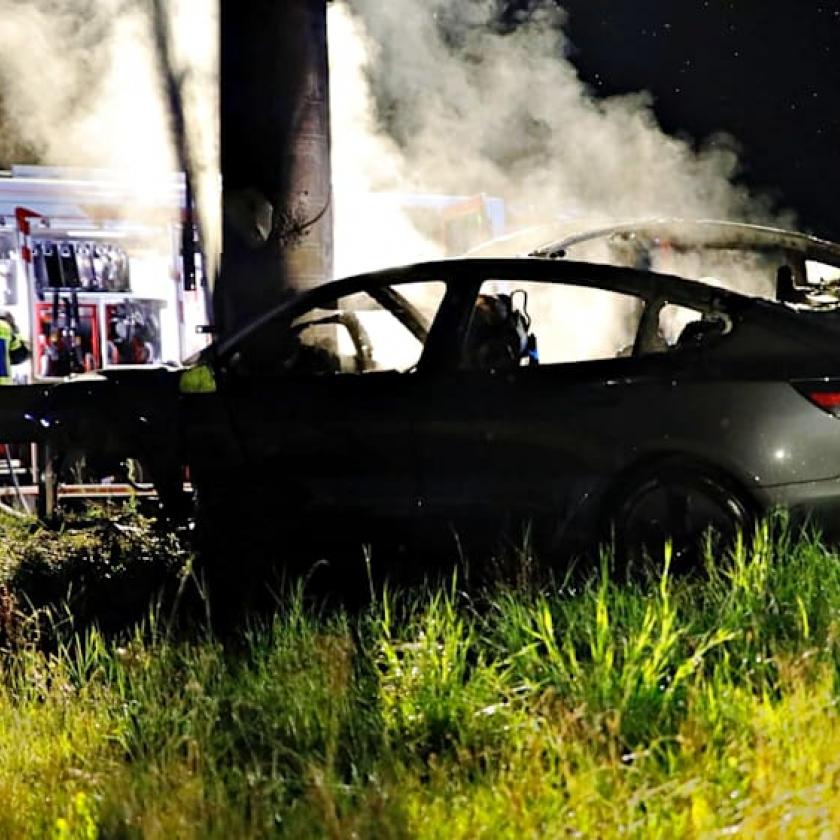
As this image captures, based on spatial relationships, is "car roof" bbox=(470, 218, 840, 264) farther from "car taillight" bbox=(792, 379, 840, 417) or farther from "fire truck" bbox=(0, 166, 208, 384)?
"car taillight" bbox=(792, 379, 840, 417)

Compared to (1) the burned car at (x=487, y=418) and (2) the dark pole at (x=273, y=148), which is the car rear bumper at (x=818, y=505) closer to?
(1) the burned car at (x=487, y=418)

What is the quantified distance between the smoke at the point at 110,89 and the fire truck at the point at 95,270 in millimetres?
245

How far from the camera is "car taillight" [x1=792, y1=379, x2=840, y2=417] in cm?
484

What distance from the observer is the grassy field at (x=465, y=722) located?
9.19 feet

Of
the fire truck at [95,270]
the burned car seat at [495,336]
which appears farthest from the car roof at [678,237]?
the burned car seat at [495,336]

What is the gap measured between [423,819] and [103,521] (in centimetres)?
390

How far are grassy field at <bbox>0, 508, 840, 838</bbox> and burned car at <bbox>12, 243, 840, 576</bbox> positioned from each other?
0.59m

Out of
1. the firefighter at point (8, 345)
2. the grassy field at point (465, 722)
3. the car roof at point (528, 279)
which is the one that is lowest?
the grassy field at point (465, 722)

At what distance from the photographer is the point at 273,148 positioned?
22.2 feet

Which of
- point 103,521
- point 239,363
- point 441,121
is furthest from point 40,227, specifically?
point 239,363

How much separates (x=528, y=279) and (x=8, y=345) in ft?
21.3

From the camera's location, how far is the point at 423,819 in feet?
9.21

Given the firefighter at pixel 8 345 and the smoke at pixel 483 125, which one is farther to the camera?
the smoke at pixel 483 125

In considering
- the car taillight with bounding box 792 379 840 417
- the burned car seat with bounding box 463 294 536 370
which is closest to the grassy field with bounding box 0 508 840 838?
the car taillight with bounding box 792 379 840 417
